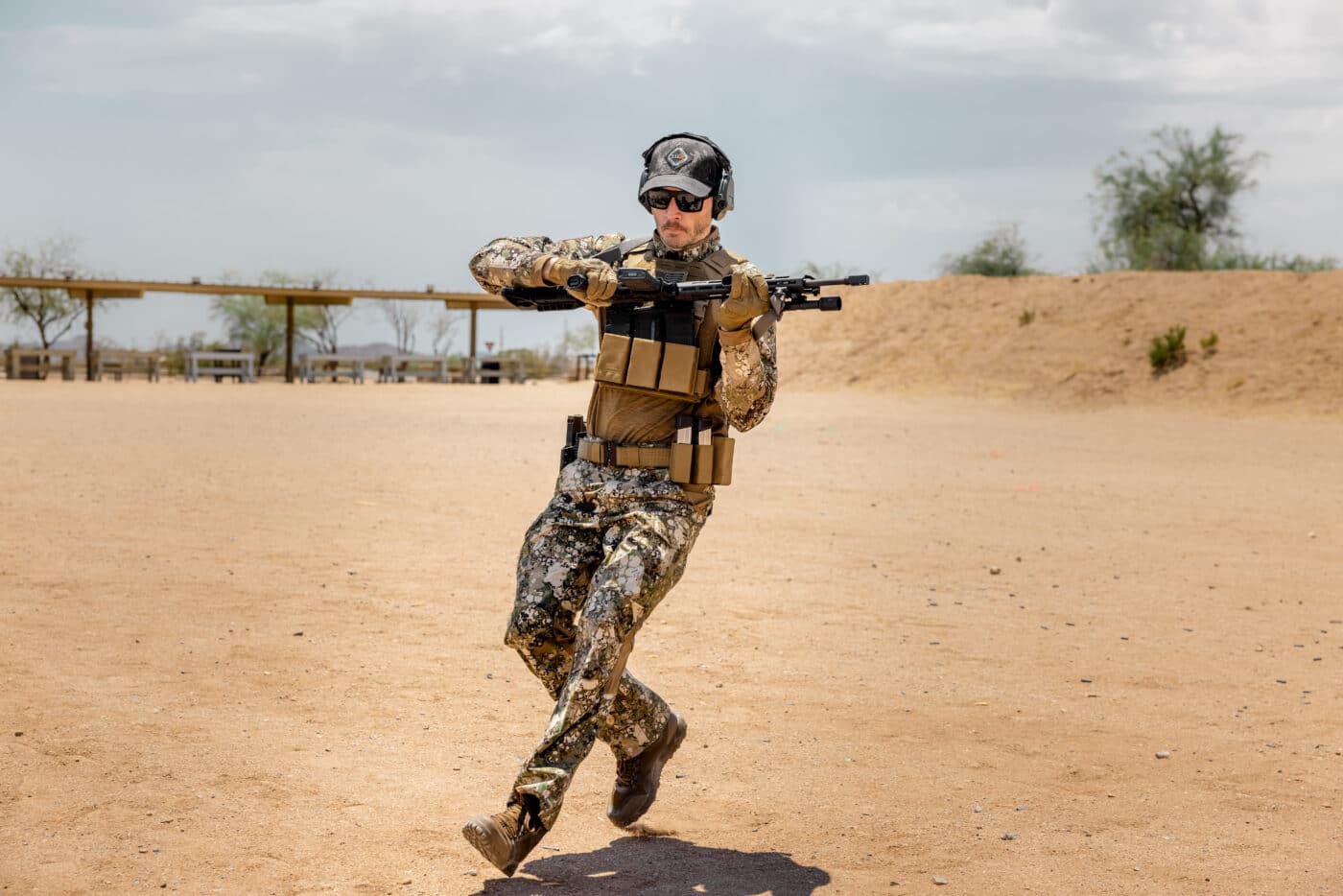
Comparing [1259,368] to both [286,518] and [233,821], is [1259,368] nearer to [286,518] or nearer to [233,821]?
[286,518]

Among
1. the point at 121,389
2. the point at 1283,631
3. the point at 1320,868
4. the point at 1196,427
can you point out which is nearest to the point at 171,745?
the point at 1320,868

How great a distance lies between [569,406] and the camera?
33.8 meters

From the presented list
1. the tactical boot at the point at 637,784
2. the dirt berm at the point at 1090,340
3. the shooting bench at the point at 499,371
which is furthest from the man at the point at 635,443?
the shooting bench at the point at 499,371

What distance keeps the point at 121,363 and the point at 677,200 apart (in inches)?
1609

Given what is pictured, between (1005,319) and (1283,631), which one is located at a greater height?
(1005,319)

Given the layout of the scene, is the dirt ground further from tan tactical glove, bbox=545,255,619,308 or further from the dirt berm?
the dirt berm

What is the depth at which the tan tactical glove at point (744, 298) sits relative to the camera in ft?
14.6

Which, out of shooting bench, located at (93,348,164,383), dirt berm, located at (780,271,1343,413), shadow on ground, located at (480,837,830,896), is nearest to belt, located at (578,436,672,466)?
shadow on ground, located at (480,837,830,896)

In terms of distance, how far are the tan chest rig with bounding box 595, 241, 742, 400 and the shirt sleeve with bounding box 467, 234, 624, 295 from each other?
31 cm

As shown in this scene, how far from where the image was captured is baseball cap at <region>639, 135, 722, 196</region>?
4.82 m

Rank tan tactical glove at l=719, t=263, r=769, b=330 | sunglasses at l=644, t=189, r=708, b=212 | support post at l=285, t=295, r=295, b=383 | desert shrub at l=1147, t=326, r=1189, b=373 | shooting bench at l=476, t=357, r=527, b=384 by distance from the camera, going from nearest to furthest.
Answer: tan tactical glove at l=719, t=263, r=769, b=330
sunglasses at l=644, t=189, r=708, b=212
desert shrub at l=1147, t=326, r=1189, b=373
support post at l=285, t=295, r=295, b=383
shooting bench at l=476, t=357, r=527, b=384

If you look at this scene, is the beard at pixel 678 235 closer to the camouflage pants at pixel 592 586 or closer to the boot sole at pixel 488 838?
the camouflage pants at pixel 592 586

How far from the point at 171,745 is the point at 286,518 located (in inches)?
265

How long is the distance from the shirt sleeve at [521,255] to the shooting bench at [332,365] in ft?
126
